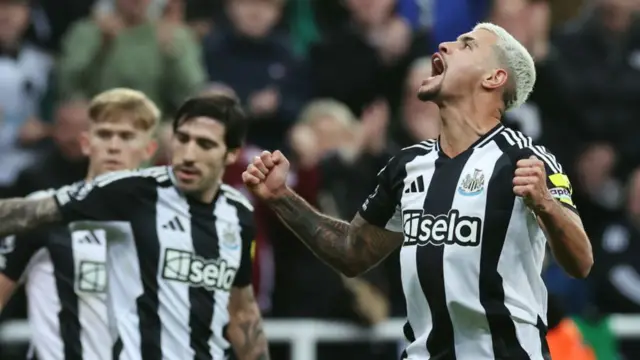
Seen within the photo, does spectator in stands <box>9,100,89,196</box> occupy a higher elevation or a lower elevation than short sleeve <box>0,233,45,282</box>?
higher

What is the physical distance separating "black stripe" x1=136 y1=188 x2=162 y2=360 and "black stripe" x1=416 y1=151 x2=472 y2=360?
1.67 meters

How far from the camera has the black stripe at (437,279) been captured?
5.39 metres

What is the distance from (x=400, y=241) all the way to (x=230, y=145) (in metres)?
1.29

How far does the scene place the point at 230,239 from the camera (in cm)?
686

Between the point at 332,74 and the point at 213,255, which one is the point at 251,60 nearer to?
the point at 332,74

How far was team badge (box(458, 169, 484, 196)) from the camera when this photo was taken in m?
5.41

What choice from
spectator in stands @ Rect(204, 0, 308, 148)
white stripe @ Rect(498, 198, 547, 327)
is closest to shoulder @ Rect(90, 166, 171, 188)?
white stripe @ Rect(498, 198, 547, 327)

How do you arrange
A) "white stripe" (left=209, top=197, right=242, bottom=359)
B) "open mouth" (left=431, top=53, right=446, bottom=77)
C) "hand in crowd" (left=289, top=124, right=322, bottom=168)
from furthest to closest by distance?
"hand in crowd" (left=289, top=124, right=322, bottom=168) < "white stripe" (left=209, top=197, right=242, bottom=359) < "open mouth" (left=431, top=53, right=446, bottom=77)

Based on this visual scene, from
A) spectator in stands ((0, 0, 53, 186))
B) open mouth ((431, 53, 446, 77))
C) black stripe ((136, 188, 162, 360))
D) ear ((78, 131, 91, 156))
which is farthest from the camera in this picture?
spectator in stands ((0, 0, 53, 186))

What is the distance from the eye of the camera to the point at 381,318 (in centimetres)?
945

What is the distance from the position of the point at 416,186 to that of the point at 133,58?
17.4ft

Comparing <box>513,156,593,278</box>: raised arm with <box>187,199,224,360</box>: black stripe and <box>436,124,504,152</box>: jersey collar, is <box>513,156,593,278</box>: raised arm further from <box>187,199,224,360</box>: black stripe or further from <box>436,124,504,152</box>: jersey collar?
<box>187,199,224,360</box>: black stripe

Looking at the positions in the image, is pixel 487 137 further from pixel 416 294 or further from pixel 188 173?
pixel 188 173

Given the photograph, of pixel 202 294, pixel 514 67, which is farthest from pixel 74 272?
pixel 514 67
